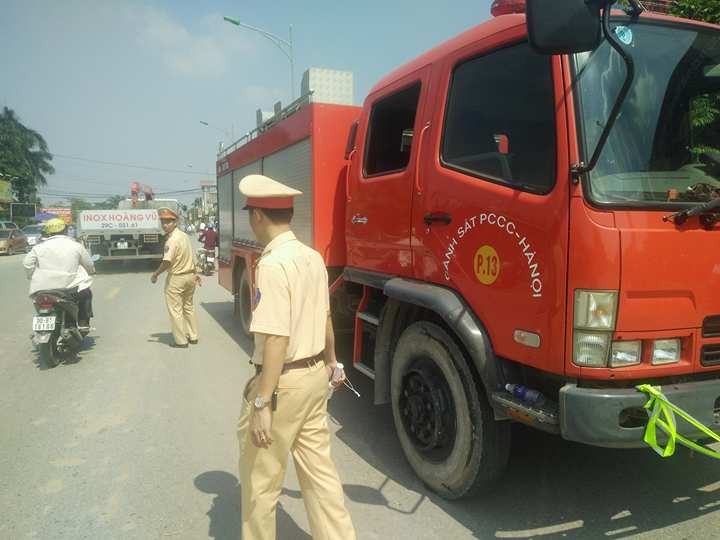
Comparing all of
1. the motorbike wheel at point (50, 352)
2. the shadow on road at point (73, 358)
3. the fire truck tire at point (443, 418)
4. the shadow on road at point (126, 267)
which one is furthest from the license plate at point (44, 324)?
the shadow on road at point (126, 267)

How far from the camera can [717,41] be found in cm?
282

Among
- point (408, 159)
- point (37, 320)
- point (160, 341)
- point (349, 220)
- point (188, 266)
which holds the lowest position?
point (160, 341)

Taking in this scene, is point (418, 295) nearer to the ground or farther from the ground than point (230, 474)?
farther from the ground

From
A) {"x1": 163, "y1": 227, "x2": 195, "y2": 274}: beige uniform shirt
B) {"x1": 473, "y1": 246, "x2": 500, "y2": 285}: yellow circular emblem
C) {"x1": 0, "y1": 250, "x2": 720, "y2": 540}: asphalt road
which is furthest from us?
{"x1": 163, "y1": 227, "x2": 195, "y2": 274}: beige uniform shirt

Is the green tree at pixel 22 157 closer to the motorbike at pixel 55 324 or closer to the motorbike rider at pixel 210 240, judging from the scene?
the motorbike rider at pixel 210 240

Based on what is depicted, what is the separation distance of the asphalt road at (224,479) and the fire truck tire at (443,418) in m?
0.22

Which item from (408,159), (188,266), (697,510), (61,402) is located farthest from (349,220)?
(188,266)

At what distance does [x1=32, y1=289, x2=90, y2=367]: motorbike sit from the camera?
6.07 metres

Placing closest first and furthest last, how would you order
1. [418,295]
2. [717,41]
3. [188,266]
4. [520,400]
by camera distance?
[520,400] → [717,41] → [418,295] → [188,266]

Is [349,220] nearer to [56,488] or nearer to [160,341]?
[56,488]

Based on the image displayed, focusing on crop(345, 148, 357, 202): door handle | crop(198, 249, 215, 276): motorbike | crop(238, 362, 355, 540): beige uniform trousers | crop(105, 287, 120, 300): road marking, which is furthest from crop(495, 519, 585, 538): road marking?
crop(198, 249, 215, 276): motorbike

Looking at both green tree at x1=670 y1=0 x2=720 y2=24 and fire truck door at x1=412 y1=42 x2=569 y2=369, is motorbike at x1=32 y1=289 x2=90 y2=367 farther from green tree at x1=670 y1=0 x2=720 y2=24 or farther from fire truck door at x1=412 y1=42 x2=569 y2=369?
green tree at x1=670 y1=0 x2=720 y2=24

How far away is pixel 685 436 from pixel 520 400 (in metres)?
0.68

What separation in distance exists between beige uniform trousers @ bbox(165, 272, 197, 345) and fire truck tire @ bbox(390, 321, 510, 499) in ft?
14.5
